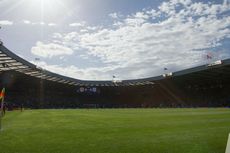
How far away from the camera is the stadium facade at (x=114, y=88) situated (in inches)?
2899

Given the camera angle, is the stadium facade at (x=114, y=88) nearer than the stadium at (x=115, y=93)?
No

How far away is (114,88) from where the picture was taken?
A: 119m

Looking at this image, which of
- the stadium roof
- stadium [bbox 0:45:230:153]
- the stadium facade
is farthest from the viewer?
the stadium facade

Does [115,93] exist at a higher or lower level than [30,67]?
lower

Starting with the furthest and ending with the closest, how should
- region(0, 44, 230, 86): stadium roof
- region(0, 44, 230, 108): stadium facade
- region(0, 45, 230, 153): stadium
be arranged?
1. region(0, 44, 230, 108): stadium facade
2. region(0, 44, 230, 86): stadium roof
3. region(0, 45, 230, 153): stadium

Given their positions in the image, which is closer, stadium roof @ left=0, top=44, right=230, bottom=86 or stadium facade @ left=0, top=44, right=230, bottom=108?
stadium roof @ left=0, top=44, right=230, bottom=86

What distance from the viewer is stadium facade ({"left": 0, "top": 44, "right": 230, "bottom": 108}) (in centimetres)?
7362

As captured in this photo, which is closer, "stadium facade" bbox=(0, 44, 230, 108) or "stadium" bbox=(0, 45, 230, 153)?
"stadium" bbox=(0, 45, 230, 153)

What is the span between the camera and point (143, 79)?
9894cm

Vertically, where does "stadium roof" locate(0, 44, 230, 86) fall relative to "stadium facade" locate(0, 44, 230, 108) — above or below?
above

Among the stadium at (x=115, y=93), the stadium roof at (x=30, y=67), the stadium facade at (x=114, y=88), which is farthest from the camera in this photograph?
the stadium facade at (x=114, y=88)

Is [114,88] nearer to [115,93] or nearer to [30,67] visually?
[115,93]

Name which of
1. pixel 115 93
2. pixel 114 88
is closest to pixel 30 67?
pixel 114 88

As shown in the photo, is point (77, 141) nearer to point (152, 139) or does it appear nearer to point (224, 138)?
point (152, 139)
